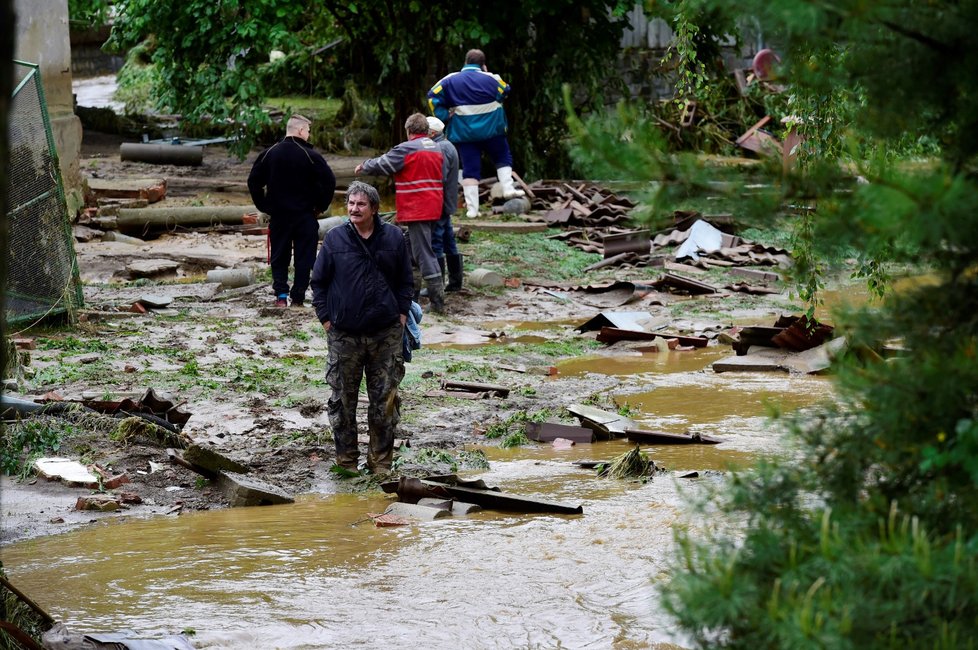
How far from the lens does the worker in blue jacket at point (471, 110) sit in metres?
19.2

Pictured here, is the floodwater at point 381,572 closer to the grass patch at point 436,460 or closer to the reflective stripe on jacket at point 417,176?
the grass patch at point 436,460

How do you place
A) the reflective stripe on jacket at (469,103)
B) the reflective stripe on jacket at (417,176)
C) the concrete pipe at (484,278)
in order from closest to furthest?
the reflective stripe on jacket at (417,176)
the concrete pipe at (484,278)
the reflective stripe on jacket at (469,103)

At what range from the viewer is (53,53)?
17.9 meters

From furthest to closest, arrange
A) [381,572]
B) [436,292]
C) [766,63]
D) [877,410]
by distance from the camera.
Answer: [436,292] < [381,572] < [766,63] < [877,410]

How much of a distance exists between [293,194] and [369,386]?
19.0 ft

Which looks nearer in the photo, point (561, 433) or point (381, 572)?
point (381, 572)

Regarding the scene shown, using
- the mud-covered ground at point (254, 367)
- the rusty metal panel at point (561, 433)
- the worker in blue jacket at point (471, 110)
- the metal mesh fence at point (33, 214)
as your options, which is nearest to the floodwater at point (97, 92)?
the mud-covered ground at point (254, 367)

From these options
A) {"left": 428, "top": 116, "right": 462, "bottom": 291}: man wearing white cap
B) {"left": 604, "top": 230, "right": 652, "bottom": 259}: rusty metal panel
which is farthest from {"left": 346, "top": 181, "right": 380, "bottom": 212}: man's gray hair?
{"left": 604, "top": 230, "right": 652, "bottom": 259}: rusty metal panel

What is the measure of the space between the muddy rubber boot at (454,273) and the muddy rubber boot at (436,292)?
91 centimetres

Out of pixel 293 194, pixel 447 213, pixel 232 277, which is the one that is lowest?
pixel 232 277

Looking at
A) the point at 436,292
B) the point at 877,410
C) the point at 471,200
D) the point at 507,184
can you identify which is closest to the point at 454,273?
the point at 436,292

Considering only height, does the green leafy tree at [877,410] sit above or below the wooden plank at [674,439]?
above

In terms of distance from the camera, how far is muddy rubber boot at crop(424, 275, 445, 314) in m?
15.1

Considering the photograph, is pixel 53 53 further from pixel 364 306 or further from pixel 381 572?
pixel 381 572
